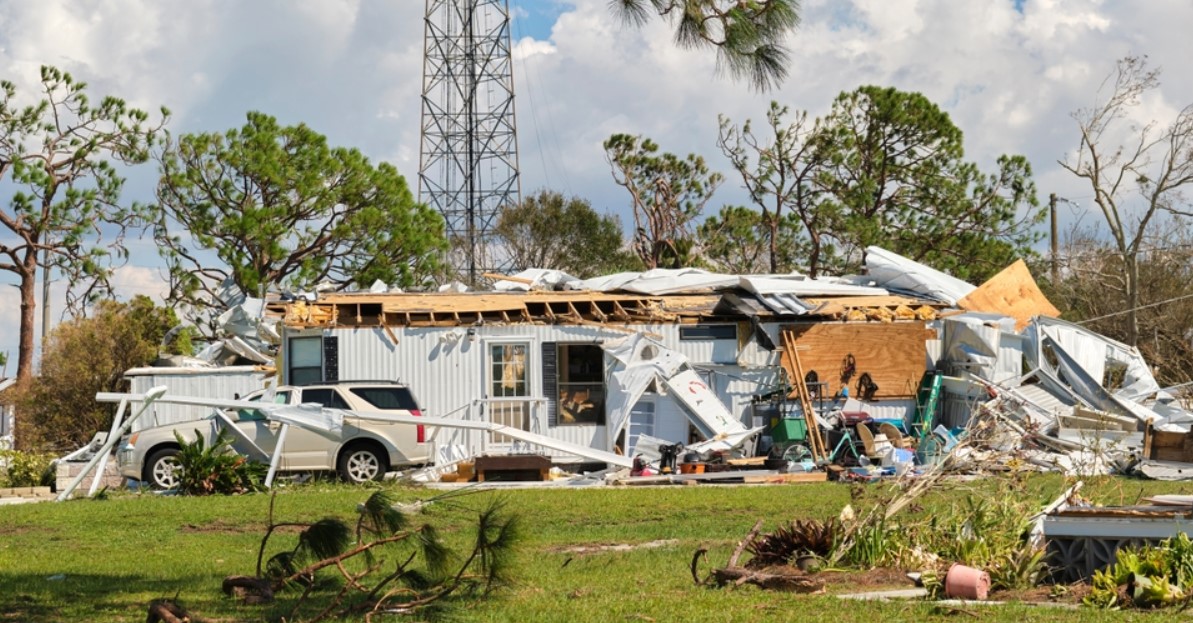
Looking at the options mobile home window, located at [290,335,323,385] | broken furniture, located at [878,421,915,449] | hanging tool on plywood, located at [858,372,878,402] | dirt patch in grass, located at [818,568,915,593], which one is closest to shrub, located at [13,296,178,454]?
mobile home window, located at [290,335,323,385]

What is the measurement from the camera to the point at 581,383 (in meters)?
24.2

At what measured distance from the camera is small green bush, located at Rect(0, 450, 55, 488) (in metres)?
22.0

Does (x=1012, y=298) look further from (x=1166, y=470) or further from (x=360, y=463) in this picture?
(x=360, y=463)

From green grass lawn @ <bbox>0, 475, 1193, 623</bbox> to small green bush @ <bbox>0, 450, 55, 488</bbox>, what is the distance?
4.03 metres

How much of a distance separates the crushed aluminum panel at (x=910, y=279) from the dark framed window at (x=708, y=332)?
407 centimetres

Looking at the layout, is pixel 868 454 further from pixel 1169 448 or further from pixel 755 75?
pixel 755 75

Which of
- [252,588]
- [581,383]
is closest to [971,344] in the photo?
[581,383]

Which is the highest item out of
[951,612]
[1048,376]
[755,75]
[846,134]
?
[846,134]

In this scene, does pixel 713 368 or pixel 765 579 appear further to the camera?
pixel 713 368

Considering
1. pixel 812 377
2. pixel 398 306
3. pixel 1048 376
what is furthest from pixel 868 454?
pixel 398 306

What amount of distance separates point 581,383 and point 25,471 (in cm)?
913

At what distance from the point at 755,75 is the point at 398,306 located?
14.6 m

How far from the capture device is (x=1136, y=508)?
10.6 meters

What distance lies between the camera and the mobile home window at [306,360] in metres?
23.5
